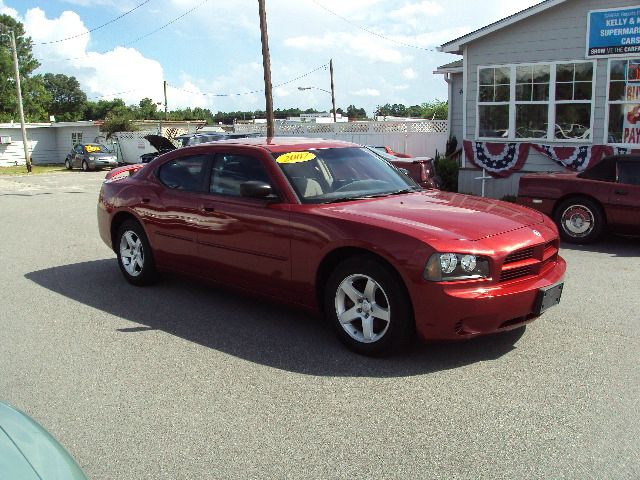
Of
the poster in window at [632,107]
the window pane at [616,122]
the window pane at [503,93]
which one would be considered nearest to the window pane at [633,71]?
the poster in window at [632,107]

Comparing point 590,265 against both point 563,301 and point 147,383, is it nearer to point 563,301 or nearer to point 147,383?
point 563,301

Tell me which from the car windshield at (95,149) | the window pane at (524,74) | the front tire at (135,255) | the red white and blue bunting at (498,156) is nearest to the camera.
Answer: the front tire at (135,255)

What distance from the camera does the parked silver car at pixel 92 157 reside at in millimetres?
35688

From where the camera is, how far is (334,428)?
362cm

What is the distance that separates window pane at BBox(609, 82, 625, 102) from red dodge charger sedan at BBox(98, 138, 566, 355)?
8.87m

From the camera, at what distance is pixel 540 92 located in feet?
46.0

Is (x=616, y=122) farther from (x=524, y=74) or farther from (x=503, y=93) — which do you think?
(x=503, y=93)

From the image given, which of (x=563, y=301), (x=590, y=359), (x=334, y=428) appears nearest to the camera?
(x=334, y=428)

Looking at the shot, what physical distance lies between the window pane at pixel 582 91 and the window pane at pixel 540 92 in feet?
2.05

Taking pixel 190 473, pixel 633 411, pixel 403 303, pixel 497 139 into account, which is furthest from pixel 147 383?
pixel 497 139

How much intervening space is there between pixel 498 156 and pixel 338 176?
9.97 m

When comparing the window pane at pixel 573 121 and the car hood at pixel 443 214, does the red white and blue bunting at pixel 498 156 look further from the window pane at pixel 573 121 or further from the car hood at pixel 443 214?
the car hood at pixel 443 214

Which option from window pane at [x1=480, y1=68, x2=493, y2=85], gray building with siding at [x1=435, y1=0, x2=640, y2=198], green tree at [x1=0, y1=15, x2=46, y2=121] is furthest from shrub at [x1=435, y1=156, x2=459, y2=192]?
green tree at [x1=0, y1=15, x2=46, y2=121]

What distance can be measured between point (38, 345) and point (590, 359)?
4159 mm
